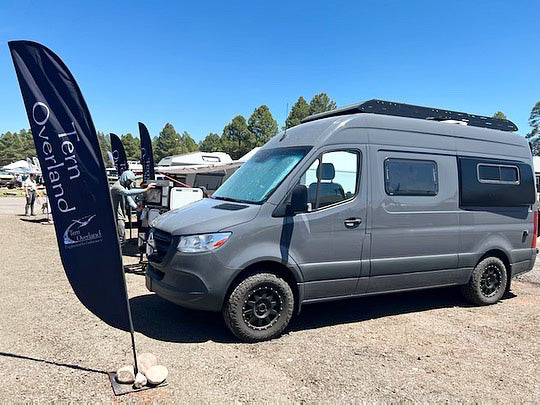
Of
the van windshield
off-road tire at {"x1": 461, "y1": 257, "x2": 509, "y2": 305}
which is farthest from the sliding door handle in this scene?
off-road tire at {"x1": 461, "y1": 257, "x2": 509, "y2": 305}

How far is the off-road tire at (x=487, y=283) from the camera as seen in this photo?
19.6 feet

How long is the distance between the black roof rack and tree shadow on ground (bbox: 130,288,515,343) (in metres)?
2.76

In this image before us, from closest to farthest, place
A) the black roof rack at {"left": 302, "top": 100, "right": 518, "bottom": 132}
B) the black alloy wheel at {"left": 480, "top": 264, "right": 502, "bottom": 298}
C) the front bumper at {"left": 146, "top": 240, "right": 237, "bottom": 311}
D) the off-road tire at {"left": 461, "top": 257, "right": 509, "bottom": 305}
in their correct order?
the front bumper at {"left": 146, "top": 240, "right": 237, "bottom": 311} < the black roof rack at {"left": 302, "top": 100, "right": 518, "bottom": 132} < the off-road tire at {"left": 461, "top": 257, "right": 509, "bottom": 305} < the black alloy wheel at {"left": 480, "top": 264, "right": 502, "bottom": 298}

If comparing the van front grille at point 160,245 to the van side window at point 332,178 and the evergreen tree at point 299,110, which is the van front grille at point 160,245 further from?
the evergreen tree at point 299,110

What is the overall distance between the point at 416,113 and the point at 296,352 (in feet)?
12.5

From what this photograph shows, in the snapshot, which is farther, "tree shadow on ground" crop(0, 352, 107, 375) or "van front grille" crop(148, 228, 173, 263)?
"van front grille" crop(148, 228, 173, 263)

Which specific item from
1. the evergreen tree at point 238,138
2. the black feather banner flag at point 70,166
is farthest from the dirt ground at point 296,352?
the evergreen tree at point 238,138

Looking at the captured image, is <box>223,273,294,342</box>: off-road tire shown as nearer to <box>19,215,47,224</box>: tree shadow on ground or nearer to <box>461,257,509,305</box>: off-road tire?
<box>461,257,509,305</box>: off-road tire

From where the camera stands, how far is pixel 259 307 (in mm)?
4484

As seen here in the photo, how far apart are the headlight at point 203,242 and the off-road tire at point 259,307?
0.52 meters

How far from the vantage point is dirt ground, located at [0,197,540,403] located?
3.44 m

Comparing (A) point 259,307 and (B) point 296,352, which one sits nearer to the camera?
(B) point 296,352

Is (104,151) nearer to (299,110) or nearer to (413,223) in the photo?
(299,110)

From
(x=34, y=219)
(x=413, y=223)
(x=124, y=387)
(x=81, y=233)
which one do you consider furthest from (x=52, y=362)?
(x=34, y=219)
